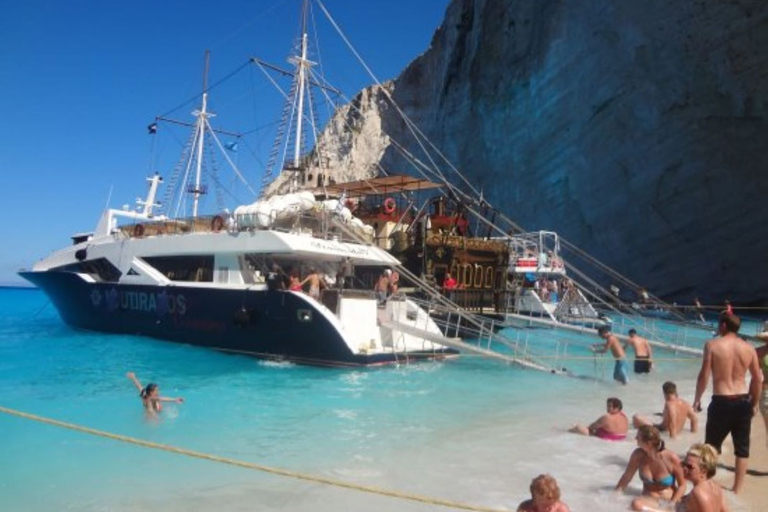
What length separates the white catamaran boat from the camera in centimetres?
1421

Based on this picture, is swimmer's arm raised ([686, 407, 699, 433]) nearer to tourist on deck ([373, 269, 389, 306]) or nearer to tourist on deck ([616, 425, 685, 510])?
tourist on deck ([616, 425, 685, 510])

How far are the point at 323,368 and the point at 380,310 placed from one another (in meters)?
2.25

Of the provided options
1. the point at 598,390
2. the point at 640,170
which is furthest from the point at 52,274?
the point at 640,170

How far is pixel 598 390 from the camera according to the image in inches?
481

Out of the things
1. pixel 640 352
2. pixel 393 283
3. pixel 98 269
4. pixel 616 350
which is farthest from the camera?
pixel 98 269

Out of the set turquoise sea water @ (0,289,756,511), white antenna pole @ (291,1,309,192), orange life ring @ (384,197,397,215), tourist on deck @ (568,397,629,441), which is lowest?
turquoise sea water @ (0,289,756,511)

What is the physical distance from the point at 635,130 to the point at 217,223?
90.5 feet

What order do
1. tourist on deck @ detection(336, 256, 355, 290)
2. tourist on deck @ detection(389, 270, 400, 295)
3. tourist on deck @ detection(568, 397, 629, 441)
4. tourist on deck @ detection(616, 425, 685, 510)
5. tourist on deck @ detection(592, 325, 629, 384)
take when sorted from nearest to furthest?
tourist on deck @ detection(616, 425, 685, 510)
tourist on deck @ detection(568, 397, 629, 441)
tourist on deck @ detection(592, 325, 629, 384)
tourist on deck @ detection(336, 256, 355, 290)
tourist on deck @ detection(389, 270, 400, 295)

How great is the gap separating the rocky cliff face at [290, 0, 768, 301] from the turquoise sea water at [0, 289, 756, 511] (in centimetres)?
2201

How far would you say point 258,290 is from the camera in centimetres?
1460

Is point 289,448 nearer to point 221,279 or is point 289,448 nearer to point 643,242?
point 221,279

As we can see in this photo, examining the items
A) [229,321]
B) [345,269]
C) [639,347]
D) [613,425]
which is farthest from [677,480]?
[229,321]

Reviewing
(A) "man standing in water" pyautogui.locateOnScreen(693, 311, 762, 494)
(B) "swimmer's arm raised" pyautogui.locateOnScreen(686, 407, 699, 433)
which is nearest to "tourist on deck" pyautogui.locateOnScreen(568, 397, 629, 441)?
(B) "swimmer's arm raised" pyautogui.locateOnScreen(686, 407, 699, 433)

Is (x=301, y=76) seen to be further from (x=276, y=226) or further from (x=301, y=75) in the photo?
(x=276, y=226)
